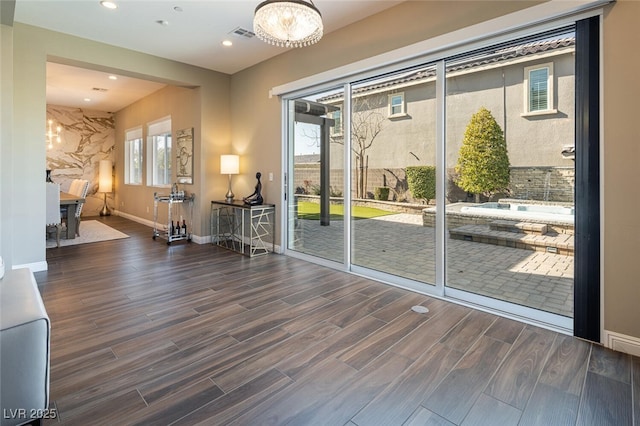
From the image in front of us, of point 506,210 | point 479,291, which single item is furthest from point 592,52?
point 479,291

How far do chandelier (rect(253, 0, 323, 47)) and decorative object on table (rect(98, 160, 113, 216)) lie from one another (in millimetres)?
→ 8563

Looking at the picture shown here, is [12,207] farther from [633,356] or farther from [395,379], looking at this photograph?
[633,356]

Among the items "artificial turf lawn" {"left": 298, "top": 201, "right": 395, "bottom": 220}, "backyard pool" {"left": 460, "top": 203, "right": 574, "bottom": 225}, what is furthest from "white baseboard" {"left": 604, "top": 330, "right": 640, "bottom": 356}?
"artificial turf lawn" {"left": 298, "top": 201, "right": 395, "bottom": 220}

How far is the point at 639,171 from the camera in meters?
2.07

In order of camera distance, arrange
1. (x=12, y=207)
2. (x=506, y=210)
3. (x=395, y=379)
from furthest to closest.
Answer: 1. (x=12, y=207)
2. (x=506, y=210)
3. (x=395, y=379)

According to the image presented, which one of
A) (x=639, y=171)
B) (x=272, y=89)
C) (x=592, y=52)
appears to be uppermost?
(x=272, y=89)

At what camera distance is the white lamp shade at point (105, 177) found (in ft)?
30.1

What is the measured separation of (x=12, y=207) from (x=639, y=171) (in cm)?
591

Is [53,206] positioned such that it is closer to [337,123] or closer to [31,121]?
[31,121]

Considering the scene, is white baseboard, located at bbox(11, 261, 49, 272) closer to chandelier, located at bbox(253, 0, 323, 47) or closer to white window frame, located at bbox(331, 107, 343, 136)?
chandelier, located at bbox(253, 0, 323, 47)

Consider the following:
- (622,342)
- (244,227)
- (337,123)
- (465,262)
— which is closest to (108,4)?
(337,123)

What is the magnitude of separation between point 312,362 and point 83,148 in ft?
32.6

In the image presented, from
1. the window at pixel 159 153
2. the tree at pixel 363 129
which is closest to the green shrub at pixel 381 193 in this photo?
the tree at pixel 363 129

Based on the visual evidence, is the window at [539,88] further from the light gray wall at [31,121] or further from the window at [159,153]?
the window at [159,153]
